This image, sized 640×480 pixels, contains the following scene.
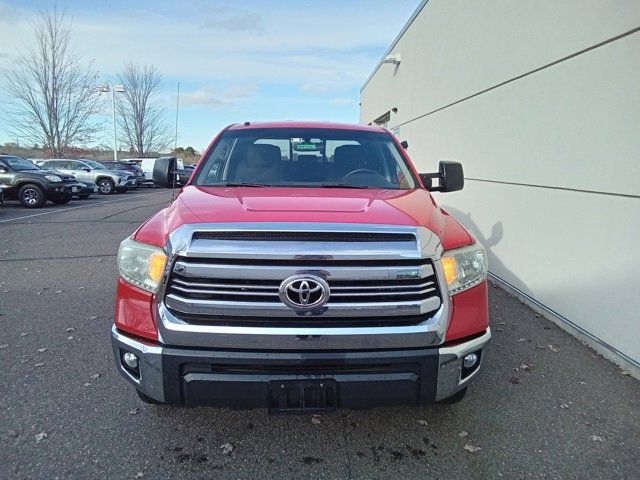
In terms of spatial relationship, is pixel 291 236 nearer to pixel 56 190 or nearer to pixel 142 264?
pixel 142 264

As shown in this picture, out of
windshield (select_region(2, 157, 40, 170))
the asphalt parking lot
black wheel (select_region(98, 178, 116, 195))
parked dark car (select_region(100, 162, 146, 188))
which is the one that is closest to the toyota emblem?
the asphalt parking lot

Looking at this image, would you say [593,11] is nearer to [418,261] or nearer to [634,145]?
[634,145]

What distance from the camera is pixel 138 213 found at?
1362cm

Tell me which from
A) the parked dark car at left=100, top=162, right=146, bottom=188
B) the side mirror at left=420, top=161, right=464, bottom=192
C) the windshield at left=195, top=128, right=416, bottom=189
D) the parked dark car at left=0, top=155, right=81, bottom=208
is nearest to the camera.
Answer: the windshield at left=195, top=128, right=416, bottom=189

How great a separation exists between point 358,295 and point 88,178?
23.4m

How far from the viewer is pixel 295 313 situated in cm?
204

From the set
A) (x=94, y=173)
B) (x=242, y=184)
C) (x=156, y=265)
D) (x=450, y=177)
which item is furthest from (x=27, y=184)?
(x=450, y=177)

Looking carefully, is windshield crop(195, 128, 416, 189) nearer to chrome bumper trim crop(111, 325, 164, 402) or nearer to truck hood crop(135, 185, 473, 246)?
truck hood crop(135, 185, 473, 246)

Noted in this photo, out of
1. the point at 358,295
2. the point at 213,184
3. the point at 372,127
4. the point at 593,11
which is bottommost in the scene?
the point at 358,295

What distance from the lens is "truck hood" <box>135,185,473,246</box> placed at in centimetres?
220

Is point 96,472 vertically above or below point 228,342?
below

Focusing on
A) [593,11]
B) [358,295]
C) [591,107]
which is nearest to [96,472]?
[358,295]

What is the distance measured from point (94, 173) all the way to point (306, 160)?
72.3 feet

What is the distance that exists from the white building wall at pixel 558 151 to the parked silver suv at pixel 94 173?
19.9m
